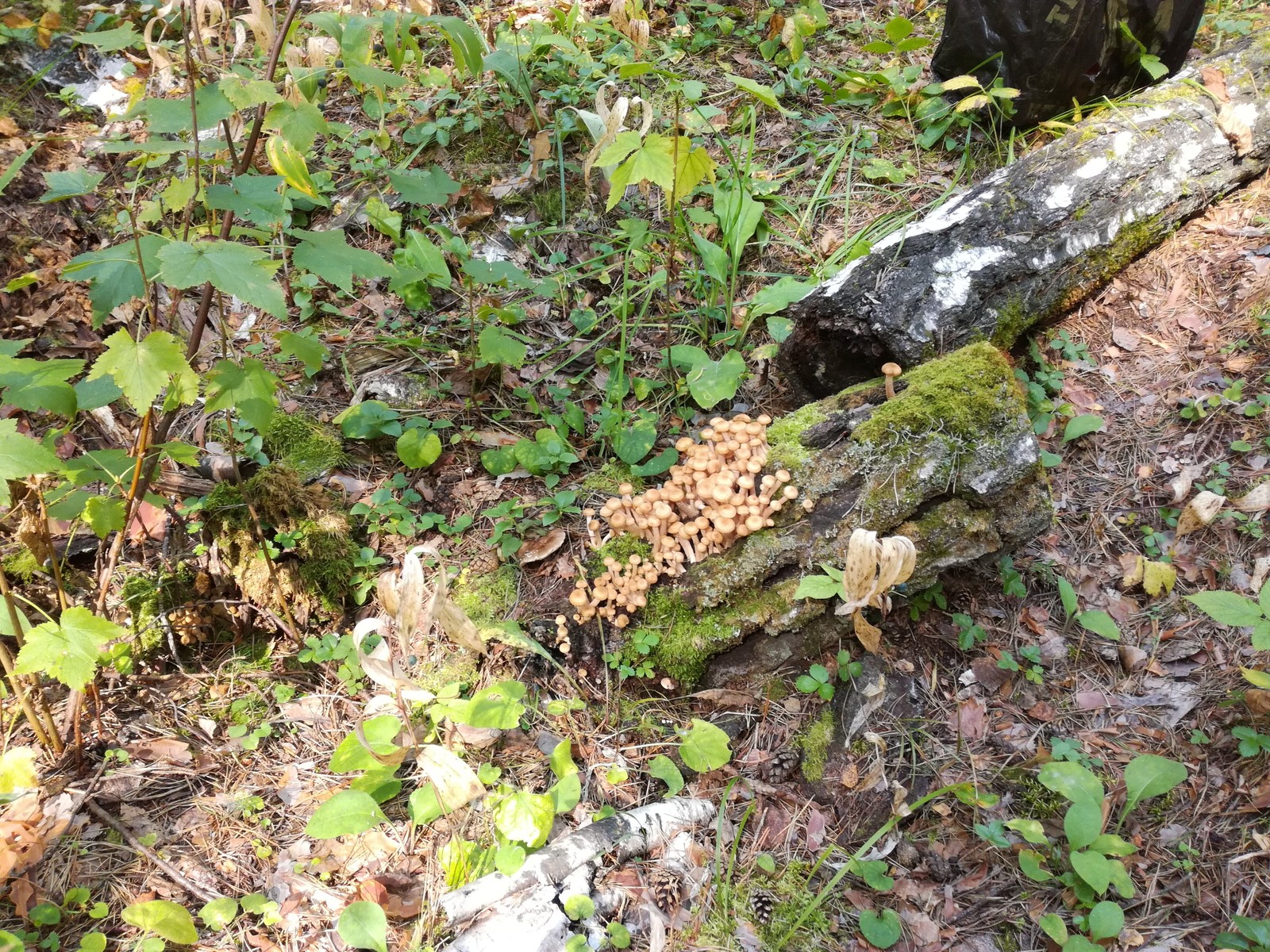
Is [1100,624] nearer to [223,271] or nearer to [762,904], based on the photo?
[762,904]

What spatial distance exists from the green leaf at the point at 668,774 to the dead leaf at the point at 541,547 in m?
0.97

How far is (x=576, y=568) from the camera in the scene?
3.21 m

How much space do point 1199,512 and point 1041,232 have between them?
4.92 ft

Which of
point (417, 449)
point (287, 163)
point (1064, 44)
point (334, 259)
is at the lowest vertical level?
point (417, 449)

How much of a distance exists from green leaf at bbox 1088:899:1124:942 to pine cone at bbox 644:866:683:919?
3.95 feet

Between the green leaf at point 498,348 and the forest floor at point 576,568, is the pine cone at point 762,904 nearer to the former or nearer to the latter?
the forest floor at point 576,568

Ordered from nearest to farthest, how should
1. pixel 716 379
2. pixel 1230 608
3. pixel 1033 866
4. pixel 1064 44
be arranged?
pixel 1033 866 → pixel 1230 608 → pixel 716 379 → pixel 1064 44

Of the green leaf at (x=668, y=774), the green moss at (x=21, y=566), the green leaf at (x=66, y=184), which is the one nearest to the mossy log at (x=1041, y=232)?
the green leaf at (x=668, y=774)

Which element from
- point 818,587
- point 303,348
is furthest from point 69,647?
point 818,587

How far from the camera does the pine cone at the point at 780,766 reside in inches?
112

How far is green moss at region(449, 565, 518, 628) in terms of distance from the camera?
3.14 metres

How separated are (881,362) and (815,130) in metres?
2.30

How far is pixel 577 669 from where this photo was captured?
3.05 meters

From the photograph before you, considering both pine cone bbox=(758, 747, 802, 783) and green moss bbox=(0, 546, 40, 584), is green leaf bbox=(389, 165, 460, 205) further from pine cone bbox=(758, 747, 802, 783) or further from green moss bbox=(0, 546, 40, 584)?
pine cone bbox=(758, 747, 802, 783)
